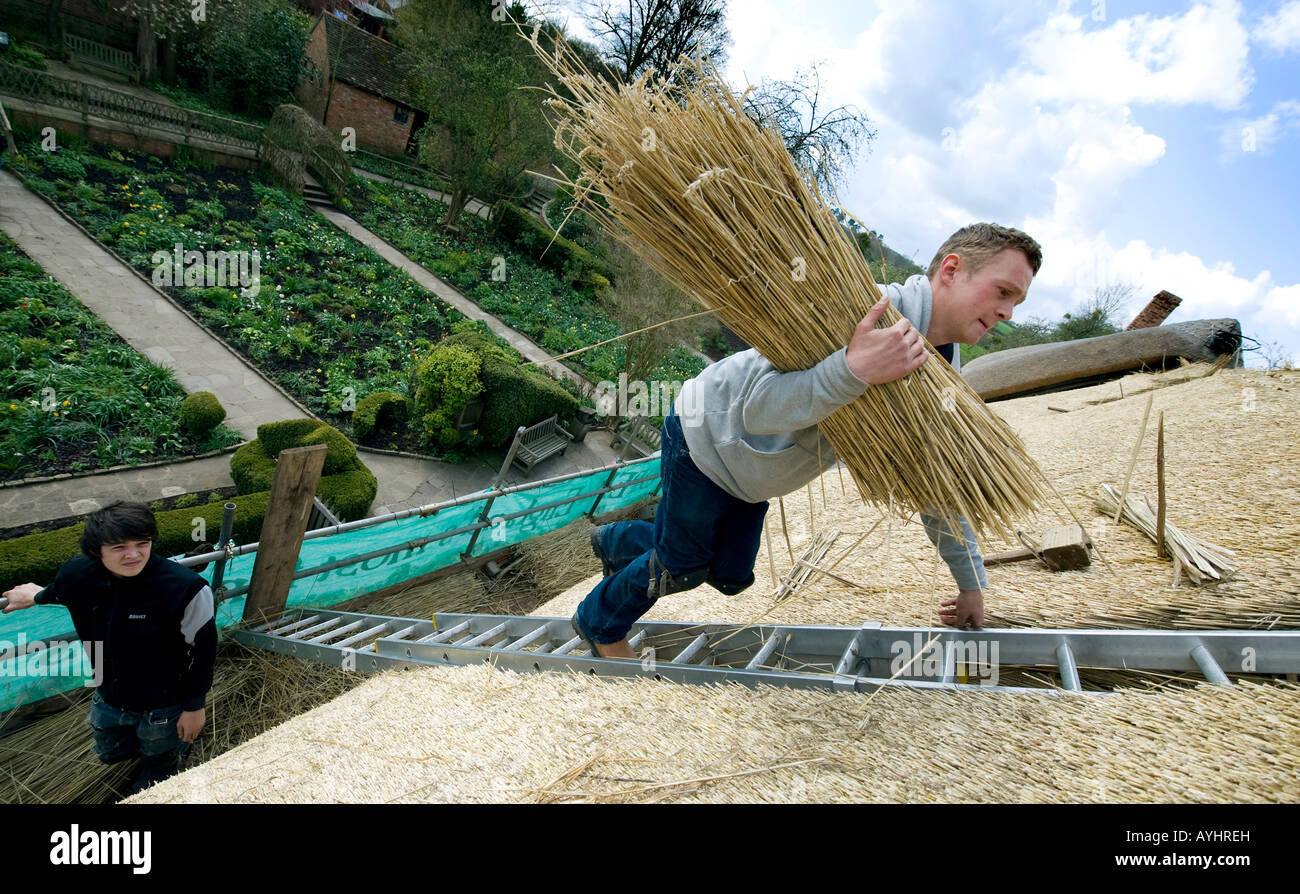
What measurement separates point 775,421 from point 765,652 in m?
0.95

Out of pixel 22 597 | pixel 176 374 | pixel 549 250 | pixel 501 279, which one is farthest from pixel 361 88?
pixel 22 597

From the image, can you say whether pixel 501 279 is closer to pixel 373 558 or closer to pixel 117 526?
pixel 373 558

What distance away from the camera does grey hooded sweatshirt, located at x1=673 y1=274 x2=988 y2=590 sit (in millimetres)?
1686

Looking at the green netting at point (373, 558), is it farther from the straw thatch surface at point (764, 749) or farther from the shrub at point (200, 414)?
the shrub at point (200, 414)

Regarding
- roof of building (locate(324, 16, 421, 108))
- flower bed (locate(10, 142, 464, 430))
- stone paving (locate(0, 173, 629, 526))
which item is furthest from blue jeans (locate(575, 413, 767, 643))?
roof of building (locate(324, 16, 421, 108))

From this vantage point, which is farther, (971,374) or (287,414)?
(971,374)

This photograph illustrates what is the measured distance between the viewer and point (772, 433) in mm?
1896

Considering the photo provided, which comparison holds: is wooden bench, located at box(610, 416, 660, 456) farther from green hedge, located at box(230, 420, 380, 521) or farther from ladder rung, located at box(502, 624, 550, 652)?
ladder rung, located at box(502, 624, 550, 652)

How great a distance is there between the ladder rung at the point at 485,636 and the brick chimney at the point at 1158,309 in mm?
8719

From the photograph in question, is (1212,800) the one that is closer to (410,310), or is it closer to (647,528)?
(647,528)

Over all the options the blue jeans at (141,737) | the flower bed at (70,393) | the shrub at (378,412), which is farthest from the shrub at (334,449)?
the blue jeans at (141,737)
